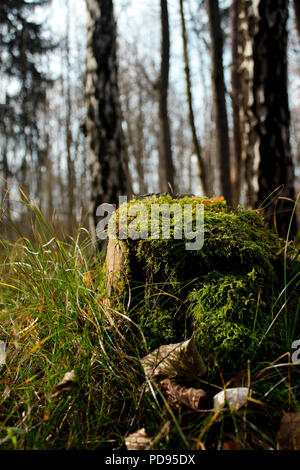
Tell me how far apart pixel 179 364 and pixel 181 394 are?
10 cm

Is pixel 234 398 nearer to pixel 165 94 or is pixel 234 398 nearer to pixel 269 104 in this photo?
pixel 269 104

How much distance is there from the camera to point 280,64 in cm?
318

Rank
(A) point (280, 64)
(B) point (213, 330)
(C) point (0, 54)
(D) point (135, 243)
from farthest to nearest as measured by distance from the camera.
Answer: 1. (C) point (0, 54)
2. (A) point (280, 64)
3. (D) point (135, 243)
4. (B) point (213, 330)

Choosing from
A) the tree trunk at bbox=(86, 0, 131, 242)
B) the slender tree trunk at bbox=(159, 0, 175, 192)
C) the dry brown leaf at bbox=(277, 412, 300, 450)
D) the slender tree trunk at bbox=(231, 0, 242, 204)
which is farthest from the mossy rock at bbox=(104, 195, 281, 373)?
the slender tree trunk at bbox=(159, 0, 175, 192)

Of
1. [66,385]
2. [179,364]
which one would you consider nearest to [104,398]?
[66,385]

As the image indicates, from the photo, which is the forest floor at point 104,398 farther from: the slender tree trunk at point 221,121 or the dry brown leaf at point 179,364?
the slender tree trunk at point 221,121

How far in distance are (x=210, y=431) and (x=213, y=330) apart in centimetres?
36

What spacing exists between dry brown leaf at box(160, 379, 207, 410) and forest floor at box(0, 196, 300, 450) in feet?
0.07

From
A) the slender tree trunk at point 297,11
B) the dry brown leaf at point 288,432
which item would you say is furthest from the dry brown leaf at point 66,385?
the slender tree trunk at point 297,11

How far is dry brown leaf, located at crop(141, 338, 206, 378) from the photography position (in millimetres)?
1165

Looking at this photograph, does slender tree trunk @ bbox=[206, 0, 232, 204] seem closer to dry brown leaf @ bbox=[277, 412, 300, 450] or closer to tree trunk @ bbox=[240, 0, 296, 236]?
tree trunk @ bbox=[240, 0, 296, 236]
